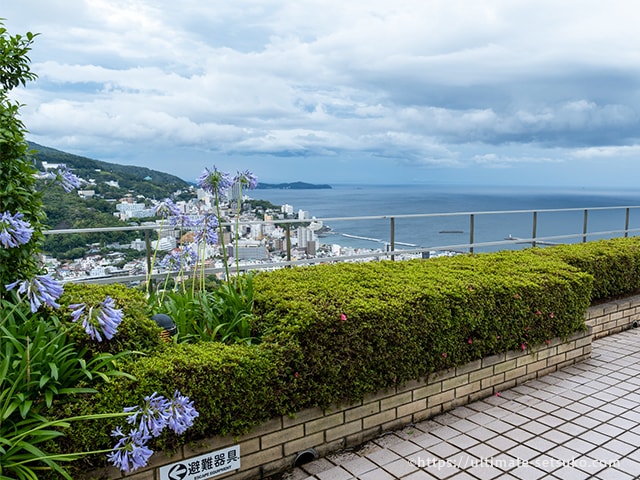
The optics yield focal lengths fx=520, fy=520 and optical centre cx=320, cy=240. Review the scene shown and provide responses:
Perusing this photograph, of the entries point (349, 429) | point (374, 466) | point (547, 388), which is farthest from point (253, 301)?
point (547, 388)

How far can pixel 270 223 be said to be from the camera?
5684mm

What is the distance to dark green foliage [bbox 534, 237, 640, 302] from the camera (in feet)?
19.6

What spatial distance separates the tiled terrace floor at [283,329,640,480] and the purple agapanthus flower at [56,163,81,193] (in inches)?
90.8

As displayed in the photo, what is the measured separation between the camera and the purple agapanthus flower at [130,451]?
2.29 meters

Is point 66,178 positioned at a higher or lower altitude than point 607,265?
higher

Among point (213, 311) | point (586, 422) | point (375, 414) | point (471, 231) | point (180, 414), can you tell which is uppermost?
point (471, 231)

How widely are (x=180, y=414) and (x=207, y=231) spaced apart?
6.61 feet

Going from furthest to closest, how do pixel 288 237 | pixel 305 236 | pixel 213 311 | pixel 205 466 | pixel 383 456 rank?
pixel 305 236, pixel 288 237, pixel 213 311, pixel 383 456, pixel 205 466

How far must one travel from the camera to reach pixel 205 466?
2.79 meters

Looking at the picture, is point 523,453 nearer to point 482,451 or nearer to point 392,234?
point 482,451

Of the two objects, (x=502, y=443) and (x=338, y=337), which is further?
(x=502, y=443)

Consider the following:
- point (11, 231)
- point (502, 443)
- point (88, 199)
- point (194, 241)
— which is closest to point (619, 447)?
point (502, 443)

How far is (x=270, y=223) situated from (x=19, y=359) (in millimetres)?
3342

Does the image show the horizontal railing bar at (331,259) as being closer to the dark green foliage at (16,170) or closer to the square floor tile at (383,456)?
the dark green foliage at (16,170)
